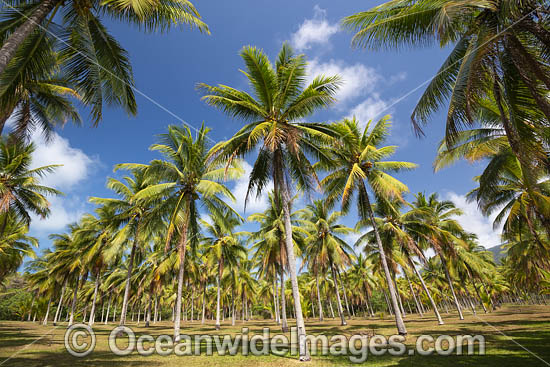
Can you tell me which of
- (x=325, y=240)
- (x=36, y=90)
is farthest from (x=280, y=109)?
(x=325, y=240)

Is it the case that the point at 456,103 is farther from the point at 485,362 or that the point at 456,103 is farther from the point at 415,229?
the point at 415,229

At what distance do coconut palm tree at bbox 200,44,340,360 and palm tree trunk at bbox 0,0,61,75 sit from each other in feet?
17.8

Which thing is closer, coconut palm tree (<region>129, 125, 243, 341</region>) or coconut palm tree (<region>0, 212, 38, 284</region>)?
coconut palm tree (<region>129, 125, 243, 341</region>)

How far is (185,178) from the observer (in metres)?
15.0

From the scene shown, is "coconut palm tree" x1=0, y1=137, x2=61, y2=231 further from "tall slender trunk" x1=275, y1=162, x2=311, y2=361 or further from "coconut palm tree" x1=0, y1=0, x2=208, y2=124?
"tall slender trunk" x1=275, y1=162, x2=311, y2=361

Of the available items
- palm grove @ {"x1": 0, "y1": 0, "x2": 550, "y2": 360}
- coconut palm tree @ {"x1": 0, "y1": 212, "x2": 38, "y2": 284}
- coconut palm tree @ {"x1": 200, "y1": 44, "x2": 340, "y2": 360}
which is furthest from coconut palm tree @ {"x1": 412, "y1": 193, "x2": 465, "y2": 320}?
coconut palm tree @ {"x1": 0, "y1": 212, "x2": 38, "y2": 284}

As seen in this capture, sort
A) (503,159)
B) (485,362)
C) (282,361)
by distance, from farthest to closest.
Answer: (503,159)
(282,361)
(485,362)

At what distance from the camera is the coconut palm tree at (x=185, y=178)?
14.3 metres

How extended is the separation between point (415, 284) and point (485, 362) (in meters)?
52.2

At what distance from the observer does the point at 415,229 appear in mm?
20859

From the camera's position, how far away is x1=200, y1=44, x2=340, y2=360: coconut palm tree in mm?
10500

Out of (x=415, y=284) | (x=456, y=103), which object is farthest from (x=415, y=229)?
(x=415, y=284)

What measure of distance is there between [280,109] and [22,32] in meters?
8.42

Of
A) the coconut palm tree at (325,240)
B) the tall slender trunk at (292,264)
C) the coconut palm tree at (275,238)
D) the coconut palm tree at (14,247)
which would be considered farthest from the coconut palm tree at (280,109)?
the coconut palm tree at (14,247)
